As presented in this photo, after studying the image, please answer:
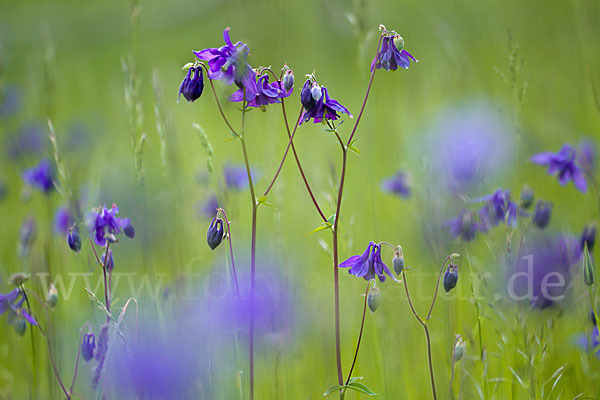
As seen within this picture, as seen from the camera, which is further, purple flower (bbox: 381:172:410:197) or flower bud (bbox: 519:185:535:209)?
purple flower (bbox: 381:172:410:197)

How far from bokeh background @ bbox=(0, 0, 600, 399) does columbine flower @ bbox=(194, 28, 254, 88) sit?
325mm

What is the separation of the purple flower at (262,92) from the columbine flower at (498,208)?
807 millimetres

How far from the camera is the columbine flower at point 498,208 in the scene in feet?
6.31

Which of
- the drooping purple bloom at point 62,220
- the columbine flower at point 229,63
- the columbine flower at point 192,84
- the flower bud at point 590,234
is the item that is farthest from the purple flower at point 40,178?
the flower bud at point 590,234

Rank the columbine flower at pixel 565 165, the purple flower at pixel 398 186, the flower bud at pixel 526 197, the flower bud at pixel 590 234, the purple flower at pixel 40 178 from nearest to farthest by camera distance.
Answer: the flower bud at pixel 590 234, the flower bud at pixel 526 197, the columbine flower at pixel 565 165, the purple flower at pixel 40 178, the purple flower at pixel 398 186

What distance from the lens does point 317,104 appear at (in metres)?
1.56

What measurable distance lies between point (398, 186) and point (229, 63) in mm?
1726

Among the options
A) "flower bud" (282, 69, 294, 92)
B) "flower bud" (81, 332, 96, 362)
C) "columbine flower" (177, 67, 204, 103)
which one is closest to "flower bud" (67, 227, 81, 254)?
"flower bud" (81, 332, 96, 362)

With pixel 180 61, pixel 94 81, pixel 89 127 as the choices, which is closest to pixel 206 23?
pixel 180 61

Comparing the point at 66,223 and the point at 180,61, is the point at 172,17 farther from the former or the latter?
the point at 66,223

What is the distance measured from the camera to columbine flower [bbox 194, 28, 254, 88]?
150 cm

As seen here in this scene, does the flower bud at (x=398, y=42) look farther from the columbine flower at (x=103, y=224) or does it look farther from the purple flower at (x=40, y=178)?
the purple flower at (x=40, y=178)

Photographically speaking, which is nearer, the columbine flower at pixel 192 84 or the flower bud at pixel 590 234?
the columbine flower at pixel 192 84

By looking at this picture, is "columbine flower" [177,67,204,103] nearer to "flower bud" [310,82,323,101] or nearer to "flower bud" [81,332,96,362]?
"flower bud" [310,82,323,101]
